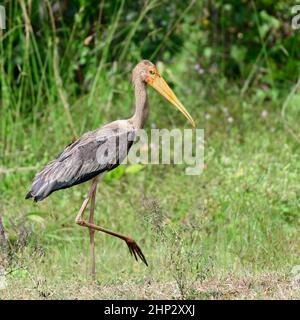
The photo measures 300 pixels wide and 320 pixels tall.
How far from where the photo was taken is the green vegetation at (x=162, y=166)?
18.0 ft

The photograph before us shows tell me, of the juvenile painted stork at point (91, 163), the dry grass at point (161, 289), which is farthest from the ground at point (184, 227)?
the juvenile painted stork at point (91, 163)

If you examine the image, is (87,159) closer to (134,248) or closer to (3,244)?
(134,248)

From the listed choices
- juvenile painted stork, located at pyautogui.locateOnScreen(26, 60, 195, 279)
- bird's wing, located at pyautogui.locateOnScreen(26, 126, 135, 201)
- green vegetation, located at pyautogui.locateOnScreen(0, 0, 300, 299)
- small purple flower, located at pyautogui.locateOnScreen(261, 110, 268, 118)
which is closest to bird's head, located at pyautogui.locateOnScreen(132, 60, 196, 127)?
juvenile painted stork, located at pyautogui.locateOnScreen(26, 60, 195, 279)

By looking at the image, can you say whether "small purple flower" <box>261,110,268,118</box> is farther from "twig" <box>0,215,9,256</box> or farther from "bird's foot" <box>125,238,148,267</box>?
"twig" <box>0,215,9,256</box>

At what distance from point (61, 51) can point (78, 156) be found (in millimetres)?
3119

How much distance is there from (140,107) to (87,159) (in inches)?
21.0

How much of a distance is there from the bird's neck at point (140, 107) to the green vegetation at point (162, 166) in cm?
49

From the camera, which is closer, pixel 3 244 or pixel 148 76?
pixel 3 244

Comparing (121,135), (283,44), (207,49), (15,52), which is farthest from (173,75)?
(121,135)

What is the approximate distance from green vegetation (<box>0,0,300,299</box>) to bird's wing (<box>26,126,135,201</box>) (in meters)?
0.37

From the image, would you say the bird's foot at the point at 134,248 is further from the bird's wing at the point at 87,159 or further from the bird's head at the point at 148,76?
the bird's head at the point at 148,76

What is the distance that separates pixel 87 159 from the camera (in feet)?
19.0

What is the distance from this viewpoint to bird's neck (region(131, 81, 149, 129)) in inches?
238

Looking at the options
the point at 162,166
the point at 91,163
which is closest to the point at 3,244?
the point at 91,163
